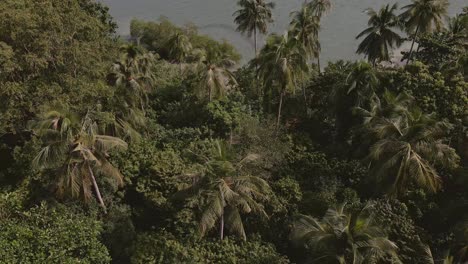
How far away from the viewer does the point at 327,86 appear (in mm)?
33188

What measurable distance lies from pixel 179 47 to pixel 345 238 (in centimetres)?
3099

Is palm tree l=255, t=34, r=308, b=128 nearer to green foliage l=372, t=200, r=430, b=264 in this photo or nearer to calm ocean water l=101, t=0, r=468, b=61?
green foliage l=372, t=200, r=430, b=264

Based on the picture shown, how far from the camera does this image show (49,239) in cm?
1889

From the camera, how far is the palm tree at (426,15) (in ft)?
111

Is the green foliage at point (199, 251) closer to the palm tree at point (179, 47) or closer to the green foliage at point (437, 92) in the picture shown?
the green foliage at point (437, 92)

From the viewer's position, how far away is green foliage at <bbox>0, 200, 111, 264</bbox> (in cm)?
1844

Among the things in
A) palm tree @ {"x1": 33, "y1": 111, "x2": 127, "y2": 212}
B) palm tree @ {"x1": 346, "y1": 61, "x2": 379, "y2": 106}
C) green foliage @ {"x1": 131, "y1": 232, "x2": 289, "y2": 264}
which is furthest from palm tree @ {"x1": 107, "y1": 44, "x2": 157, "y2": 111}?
palm tree @ {"x1": 346, "y1": 61, "x2": 379, "y2": 106}

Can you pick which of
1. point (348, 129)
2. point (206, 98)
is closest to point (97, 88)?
point (206, 98)

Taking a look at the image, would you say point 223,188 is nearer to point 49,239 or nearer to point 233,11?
point 49,239

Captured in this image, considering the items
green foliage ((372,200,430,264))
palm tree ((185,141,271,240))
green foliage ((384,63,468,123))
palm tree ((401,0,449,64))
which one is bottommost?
green foliage ((372,200,430,264))

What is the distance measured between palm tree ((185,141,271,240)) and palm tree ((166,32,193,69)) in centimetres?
2602

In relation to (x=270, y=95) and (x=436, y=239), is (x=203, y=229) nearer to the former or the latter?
(x=436, y=239)

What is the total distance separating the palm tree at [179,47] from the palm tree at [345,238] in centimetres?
2916

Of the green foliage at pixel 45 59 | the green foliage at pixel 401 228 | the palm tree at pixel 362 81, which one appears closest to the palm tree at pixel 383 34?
the palm tree at pixel 362 81
